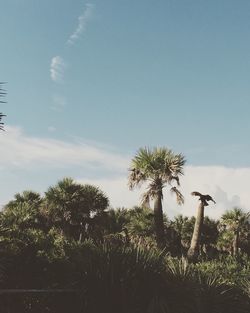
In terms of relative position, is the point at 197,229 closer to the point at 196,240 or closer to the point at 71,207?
the point at 196,240

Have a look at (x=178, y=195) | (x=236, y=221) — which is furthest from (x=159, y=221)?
(x=236, y=221)

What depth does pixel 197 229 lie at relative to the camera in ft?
78.8

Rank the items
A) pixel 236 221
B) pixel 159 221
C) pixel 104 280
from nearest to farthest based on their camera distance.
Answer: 1. pixel 104 280
2. pixel 159 221
3. pixel 236 221

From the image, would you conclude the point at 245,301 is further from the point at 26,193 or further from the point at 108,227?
the point at 26,193

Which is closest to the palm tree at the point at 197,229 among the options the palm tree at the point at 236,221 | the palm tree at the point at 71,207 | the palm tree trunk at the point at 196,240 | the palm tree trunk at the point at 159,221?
the palm tree trunk at the point at 196,240

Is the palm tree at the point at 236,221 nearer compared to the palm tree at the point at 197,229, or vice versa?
the palm tree at the point at 197,229

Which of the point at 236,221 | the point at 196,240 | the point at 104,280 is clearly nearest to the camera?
the point at 104,280


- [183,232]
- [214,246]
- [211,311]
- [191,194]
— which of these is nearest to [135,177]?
[191,194]

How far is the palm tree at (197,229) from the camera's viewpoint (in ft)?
76.6

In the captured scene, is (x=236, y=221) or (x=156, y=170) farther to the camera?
(x=236, y=221)

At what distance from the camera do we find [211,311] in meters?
9.09

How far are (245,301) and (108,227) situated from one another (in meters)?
26.2

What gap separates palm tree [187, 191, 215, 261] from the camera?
76.6 feet

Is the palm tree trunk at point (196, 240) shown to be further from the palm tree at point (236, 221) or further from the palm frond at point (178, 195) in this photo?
the palm tree at point (236, 221)
